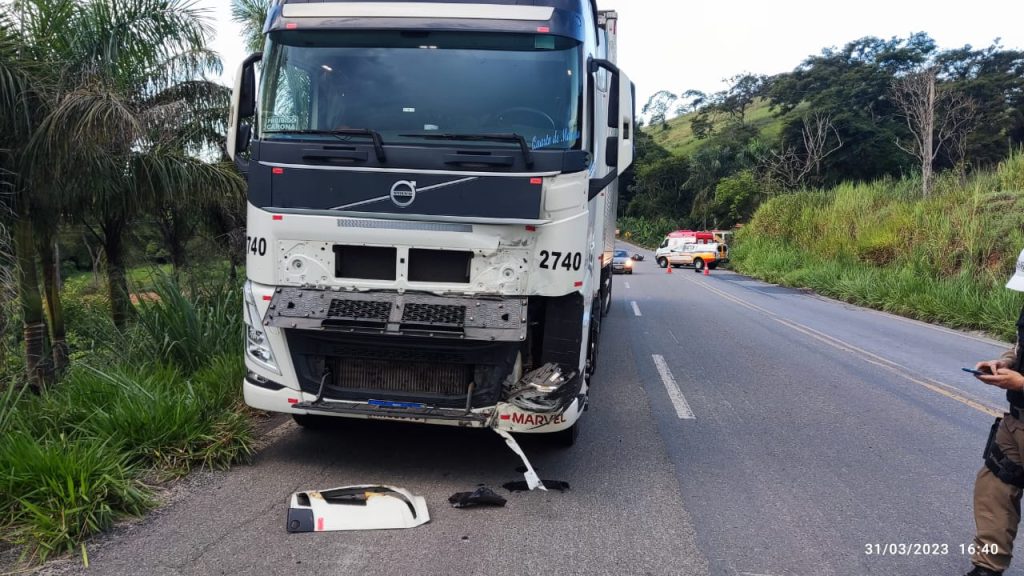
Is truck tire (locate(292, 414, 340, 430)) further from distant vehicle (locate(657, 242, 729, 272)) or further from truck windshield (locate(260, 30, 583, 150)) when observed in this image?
distant vehicle (locate(657, 242, 729, 272))

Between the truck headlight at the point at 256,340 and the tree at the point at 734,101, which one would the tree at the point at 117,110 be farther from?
the tree at the point at 734,101

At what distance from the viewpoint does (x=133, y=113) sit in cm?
842

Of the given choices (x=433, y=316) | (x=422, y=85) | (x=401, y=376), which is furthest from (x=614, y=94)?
(x=401, y=376)

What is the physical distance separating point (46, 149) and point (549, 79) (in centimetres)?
543

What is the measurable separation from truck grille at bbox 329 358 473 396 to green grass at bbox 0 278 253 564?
3.25 feet

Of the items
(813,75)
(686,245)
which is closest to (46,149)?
(686,245)

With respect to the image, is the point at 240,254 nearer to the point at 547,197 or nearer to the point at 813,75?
the point at 547,197

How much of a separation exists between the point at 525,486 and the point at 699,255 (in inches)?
1507

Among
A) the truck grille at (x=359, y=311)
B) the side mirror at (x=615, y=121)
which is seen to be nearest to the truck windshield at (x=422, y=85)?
the side mirror at (x=615, y=121)

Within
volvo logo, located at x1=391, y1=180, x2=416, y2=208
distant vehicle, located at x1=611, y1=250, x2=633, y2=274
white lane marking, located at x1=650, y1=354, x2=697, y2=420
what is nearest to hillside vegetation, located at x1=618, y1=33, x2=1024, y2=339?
distant vehicle, located at x1=611, y1=250, x2=633, y2=274

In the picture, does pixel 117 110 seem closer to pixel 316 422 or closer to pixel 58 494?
pixel 316 422

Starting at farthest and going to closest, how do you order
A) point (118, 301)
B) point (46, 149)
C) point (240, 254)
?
point (240, 254) < point (118, 301) < point (46, 149)

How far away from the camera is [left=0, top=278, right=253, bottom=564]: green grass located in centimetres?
419

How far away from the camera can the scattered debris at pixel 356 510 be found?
14.5 feet
